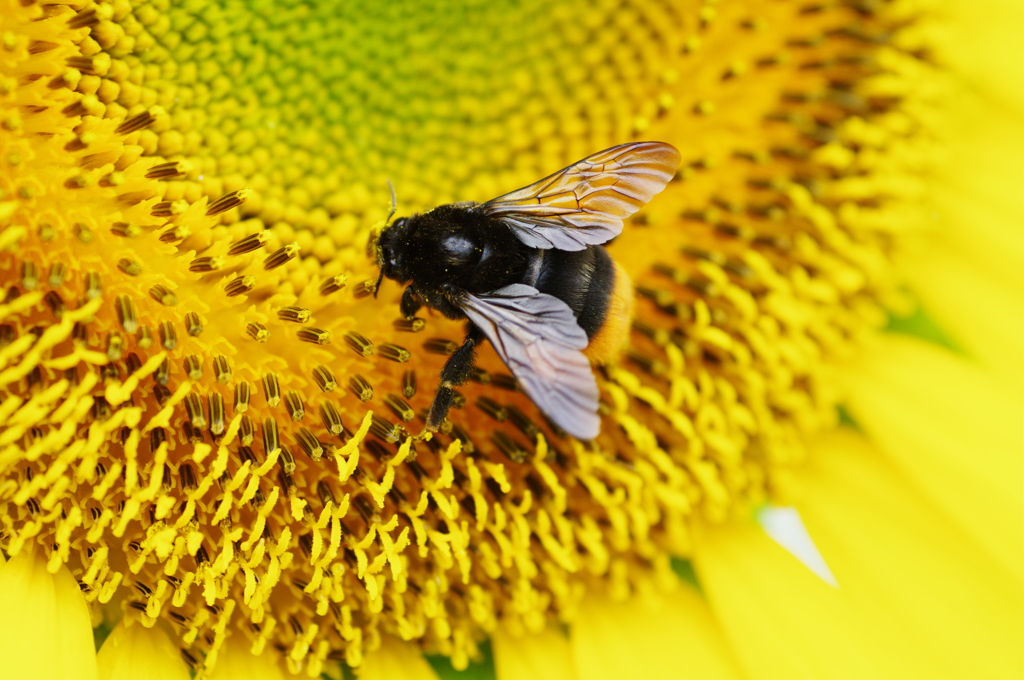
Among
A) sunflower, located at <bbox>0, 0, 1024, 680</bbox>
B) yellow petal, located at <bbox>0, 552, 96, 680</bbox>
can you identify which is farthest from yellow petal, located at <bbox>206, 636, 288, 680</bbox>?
yellow petal, located at <bbox>0, 552, 96, 680</bbox>

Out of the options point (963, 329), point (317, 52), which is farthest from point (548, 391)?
point (963, 329)

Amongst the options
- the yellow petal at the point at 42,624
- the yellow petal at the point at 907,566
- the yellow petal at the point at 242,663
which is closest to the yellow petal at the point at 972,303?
the yellow petal at the point at 907,566

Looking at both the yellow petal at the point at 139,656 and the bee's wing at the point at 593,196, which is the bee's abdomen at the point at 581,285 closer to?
the bee's wing at the point at 593,196

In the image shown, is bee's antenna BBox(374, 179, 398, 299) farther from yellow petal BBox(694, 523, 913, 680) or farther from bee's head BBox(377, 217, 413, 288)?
yellow petal BBox(694, 523, 913, 680)

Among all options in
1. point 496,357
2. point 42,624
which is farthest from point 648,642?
point 42,624

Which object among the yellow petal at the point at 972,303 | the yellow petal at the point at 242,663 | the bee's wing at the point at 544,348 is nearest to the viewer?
the bee's wing at the point at 544,348

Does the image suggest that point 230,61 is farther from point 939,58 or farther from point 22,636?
point 939,58

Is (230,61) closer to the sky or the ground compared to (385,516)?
closer to the sky
